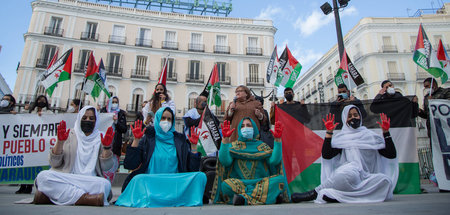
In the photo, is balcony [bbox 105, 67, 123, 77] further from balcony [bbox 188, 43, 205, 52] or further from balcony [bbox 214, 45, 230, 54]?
balcony [bbox 214, 45, 230, 54]

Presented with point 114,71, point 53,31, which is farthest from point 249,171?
point 53,31

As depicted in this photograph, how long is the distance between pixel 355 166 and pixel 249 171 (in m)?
1.48

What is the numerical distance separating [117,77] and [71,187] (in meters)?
22.9

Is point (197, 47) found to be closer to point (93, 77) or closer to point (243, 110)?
point (93, 77)

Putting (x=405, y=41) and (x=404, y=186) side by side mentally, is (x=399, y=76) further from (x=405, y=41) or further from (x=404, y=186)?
(x=404, y=186)

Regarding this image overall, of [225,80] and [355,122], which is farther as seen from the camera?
[225,80]

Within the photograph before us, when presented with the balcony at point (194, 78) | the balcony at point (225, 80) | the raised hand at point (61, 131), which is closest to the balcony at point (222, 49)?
the balcony at point (225, 80)

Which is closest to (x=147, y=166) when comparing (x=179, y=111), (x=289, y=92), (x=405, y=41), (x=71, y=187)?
(x=71, y=187)

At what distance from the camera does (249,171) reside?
3691mm

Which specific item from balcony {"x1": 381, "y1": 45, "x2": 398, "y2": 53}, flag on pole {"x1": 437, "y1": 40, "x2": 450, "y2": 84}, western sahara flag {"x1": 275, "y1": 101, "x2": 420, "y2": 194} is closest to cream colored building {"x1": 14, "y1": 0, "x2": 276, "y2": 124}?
balcony {"x1": 381, "y1": 45, "x2": 398, "y2": 53}

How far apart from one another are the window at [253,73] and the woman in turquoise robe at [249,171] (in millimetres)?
23058

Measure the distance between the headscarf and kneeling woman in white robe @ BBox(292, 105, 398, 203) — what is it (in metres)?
2.87

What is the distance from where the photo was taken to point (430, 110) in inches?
201

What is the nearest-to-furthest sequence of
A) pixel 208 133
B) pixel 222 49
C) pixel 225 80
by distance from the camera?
pixel 208 133, pixel 225 80, pixel 222 49
